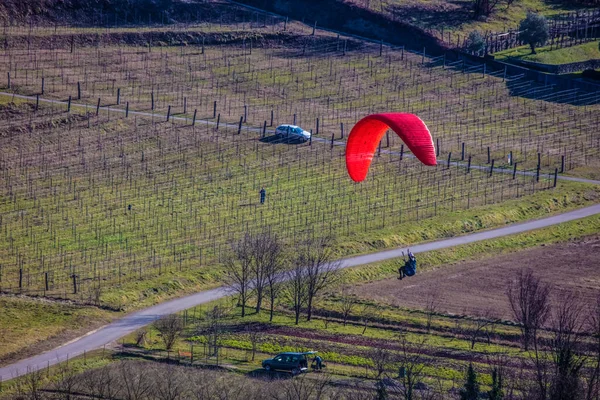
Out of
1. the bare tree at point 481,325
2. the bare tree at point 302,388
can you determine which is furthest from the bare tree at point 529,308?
the bare tree at point 302,388

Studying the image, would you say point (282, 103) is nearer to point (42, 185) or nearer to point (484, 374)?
point (42, 185)

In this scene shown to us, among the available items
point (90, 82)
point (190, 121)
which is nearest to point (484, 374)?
point (190, 121)

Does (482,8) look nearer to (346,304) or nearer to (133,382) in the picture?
(346,304)

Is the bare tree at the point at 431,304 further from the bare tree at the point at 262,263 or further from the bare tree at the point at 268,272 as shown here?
the bare tree at the point at 262,263

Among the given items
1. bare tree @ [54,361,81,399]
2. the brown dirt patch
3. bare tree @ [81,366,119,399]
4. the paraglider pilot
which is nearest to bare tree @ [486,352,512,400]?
the brown dirt patch

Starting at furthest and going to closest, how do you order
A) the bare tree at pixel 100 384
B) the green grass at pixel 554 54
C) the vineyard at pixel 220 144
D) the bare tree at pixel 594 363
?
the green grass at pixel 554 54, the vineyard at pixel 220 144, the bare tree at pixel 100 384, the bare tree at pixel 594 363

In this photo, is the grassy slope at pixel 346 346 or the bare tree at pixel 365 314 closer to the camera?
the grassy slope at pixel 346 346
